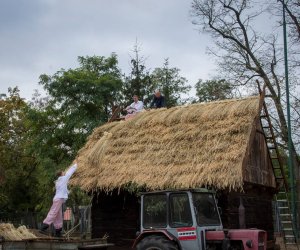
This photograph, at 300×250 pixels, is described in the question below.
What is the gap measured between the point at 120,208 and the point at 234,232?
6.74 metres

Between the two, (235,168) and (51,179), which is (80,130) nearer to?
(51,179)

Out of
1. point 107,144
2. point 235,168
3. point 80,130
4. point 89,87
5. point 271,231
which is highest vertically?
point 89,87

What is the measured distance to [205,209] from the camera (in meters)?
10.8

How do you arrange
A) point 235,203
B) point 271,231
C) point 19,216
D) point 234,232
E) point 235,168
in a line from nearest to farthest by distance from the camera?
point 234,232, point 235,168, point 235,203, point 271,231, point 19,216

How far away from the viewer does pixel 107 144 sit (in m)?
16.6

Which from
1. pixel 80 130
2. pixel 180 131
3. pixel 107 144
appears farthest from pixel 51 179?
pixel 180 131

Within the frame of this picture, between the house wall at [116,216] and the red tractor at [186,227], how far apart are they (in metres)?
4.77

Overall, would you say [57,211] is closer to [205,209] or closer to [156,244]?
[156,244]

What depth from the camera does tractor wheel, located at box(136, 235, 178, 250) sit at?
10047 mm

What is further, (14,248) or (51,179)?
(51,179)

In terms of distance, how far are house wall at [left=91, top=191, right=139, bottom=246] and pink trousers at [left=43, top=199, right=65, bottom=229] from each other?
145 inches

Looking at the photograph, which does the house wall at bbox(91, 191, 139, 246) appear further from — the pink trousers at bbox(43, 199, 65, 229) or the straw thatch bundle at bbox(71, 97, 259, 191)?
the pink trousers at bbox(43, 199, 65, 229)

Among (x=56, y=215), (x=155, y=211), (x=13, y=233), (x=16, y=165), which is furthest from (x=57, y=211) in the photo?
(x=16, y=165)

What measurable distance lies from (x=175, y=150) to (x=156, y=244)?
4.90m
